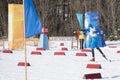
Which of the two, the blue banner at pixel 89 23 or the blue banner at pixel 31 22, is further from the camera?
the blue banner at pixel 89 23

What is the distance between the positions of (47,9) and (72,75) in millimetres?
30260

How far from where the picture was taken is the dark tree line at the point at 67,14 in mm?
38250

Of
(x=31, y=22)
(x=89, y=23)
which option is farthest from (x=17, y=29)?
(x=89, y=23)

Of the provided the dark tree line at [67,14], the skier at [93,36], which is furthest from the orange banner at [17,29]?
the dark tree line at [67,14]

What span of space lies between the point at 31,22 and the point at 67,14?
34782mm

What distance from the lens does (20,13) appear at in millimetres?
10062

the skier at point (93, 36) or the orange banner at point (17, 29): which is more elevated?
the orange banner at point (17, 29)

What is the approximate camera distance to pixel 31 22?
8.66 metres

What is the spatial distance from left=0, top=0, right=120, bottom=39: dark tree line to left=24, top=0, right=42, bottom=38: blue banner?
27.8 meters

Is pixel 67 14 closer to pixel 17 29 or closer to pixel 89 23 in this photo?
pixel 89 23

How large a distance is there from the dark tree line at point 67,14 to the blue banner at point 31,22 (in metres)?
27.8

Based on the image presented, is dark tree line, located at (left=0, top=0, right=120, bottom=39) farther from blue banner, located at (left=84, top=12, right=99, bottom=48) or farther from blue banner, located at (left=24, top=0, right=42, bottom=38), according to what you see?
blue banner, located at (left=24, top=0, right=42, bottom=38)

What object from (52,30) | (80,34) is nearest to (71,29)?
(52,30)

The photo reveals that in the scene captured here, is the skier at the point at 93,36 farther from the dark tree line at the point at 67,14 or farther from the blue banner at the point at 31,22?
the dark tree line at the point at 67,14
